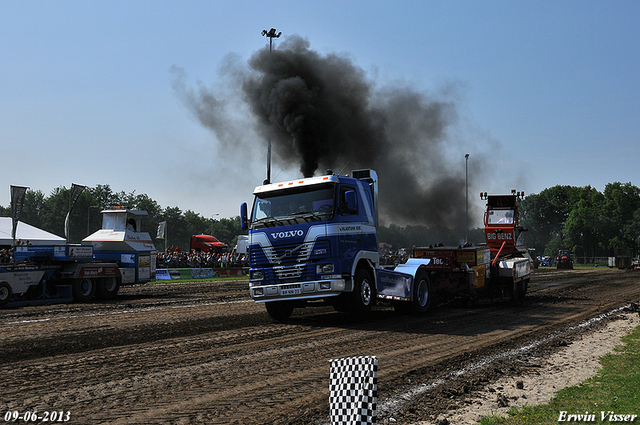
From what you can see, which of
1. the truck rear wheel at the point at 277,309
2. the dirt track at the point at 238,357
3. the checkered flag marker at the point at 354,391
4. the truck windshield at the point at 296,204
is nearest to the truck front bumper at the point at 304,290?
the dirt track at the point at 238,357

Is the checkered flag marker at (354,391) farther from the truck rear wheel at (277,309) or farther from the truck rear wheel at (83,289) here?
the truck rear wheel at (83,289)

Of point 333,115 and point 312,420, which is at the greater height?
point 333,115

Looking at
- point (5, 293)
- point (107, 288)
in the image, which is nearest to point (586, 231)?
point (107, 288)

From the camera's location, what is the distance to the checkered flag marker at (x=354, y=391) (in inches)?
133

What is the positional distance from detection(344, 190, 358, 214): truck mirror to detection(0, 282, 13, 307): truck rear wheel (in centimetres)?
1100

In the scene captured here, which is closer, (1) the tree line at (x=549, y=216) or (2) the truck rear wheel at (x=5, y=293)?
(2) the truck rear wheel at (x=5, y=293)

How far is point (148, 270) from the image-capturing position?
825 inches

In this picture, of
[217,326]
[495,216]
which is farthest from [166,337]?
[495,216]

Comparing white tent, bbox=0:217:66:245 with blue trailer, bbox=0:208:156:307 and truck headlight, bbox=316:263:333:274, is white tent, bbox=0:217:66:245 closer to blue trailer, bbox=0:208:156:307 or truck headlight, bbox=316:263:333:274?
blue trailer, bbox=0:208:156:307

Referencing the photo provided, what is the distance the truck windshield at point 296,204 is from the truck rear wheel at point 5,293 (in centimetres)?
A: 878

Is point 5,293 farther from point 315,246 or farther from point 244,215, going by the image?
point 315,246

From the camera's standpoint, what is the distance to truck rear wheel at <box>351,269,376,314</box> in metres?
Result: 11.8

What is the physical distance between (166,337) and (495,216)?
14776 mm

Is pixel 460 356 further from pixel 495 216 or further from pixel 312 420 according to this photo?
pixel 495 216
